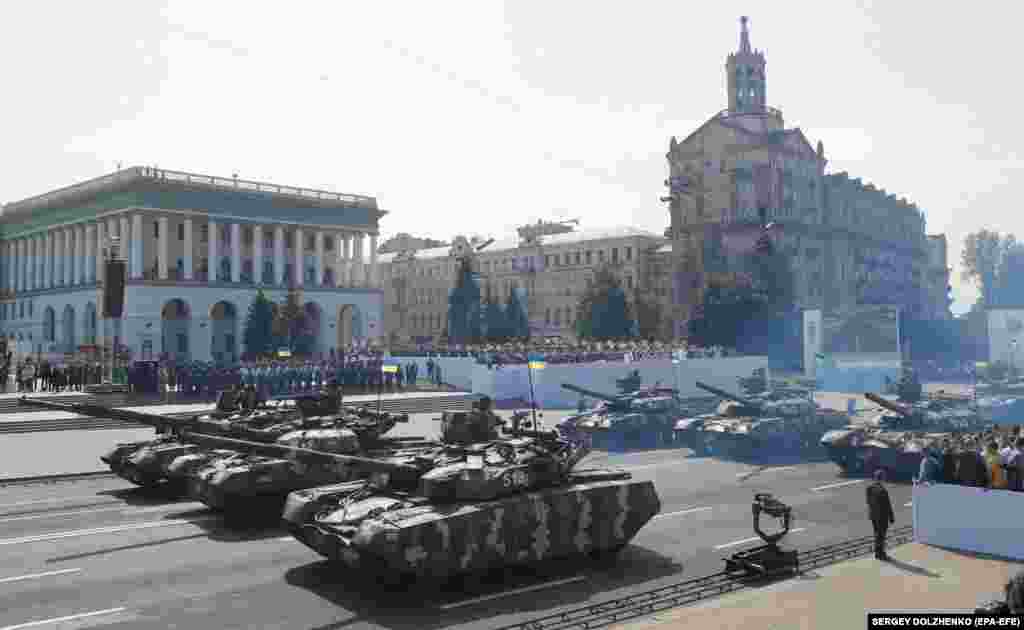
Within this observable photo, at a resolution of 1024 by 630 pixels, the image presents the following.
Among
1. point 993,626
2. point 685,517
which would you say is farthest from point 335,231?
point 993,626

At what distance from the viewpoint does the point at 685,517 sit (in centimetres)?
1586

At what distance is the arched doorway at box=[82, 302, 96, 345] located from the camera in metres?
64.2

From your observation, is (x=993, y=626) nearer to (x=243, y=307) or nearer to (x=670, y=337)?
(x=243, y=307)

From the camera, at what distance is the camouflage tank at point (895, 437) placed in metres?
19.5

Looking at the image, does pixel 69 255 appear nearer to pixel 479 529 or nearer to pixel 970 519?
pixel 479 529

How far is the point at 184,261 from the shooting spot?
62.2 meters

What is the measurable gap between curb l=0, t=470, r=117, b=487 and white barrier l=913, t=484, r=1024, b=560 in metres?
17.8

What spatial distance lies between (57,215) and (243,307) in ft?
58.2

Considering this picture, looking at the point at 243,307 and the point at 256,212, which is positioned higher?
the point at 256,212

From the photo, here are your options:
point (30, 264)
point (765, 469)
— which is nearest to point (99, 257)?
point (30, 264)

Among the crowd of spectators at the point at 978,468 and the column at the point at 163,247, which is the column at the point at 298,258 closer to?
the column at the point at 163,247

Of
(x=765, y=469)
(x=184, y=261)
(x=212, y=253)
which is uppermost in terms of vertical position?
(x=212, y=253)

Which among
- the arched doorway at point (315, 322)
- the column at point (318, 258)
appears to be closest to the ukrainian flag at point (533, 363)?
the arched doorway at point (315, 322)

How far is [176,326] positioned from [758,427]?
162ft
